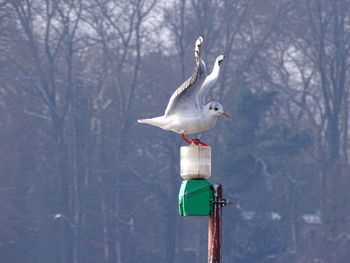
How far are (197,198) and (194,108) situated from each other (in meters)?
1.24

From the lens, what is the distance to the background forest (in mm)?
42281

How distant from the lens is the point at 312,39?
154ft

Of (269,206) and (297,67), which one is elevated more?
(297,67)

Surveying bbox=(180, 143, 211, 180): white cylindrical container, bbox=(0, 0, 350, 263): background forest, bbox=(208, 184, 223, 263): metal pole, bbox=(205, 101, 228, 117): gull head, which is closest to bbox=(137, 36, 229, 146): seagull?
bbox=(205, 101, 228, 117): gull head

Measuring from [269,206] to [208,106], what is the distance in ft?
116

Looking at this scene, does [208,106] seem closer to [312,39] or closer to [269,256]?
[269,256]

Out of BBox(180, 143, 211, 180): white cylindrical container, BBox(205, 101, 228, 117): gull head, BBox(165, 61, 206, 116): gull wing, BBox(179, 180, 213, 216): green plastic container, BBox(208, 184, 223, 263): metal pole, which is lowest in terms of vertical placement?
BBox(208, 184, 223, 263): metal pole

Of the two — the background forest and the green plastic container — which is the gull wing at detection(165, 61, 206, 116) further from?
the background forest

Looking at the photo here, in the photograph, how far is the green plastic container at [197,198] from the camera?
834cm

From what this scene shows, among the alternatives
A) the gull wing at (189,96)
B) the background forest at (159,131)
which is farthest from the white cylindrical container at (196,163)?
the background forest at (159,131)

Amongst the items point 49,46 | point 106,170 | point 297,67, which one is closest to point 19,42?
point 49,46

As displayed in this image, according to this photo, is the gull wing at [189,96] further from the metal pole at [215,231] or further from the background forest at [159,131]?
the background forest at [159,131]

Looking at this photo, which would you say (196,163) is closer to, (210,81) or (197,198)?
(197,198)

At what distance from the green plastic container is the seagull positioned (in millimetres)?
900
